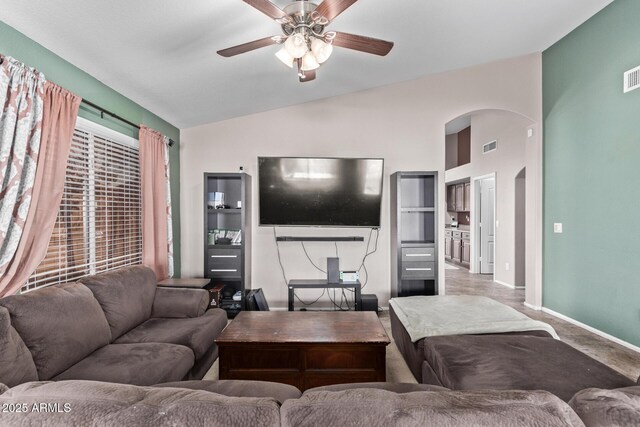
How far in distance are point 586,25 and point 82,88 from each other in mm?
5007

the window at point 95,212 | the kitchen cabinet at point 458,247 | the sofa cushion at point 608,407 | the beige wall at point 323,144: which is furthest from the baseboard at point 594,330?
the window at point 95,212

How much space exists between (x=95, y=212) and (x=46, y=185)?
70 centimetres

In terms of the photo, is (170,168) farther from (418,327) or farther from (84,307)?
(418,327)

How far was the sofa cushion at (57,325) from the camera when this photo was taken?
1608 mm

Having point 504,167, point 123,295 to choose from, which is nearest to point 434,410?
point 123,295

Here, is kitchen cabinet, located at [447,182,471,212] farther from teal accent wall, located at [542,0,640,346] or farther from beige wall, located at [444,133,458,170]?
teal accent wall, located at [542,0,640,346]

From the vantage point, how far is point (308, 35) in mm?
1896

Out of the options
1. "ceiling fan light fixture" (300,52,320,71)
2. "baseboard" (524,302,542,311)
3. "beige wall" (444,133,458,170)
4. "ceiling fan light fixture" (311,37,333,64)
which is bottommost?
"baseboard" (524,302,542,311)

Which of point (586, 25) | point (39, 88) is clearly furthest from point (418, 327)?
point (586, 25)

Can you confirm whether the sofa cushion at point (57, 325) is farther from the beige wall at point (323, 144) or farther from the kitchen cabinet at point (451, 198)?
the kitchen cabinet at point (451, 198)

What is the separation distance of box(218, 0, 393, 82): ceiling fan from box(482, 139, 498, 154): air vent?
4.40m

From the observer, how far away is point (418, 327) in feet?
7.28

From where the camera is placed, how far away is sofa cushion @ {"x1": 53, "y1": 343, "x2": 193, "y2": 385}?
165 centimetres

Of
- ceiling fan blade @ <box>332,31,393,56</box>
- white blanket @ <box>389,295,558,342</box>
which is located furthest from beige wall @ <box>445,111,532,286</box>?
ceiling fan blade @ <box>332,31,393,56</box>
